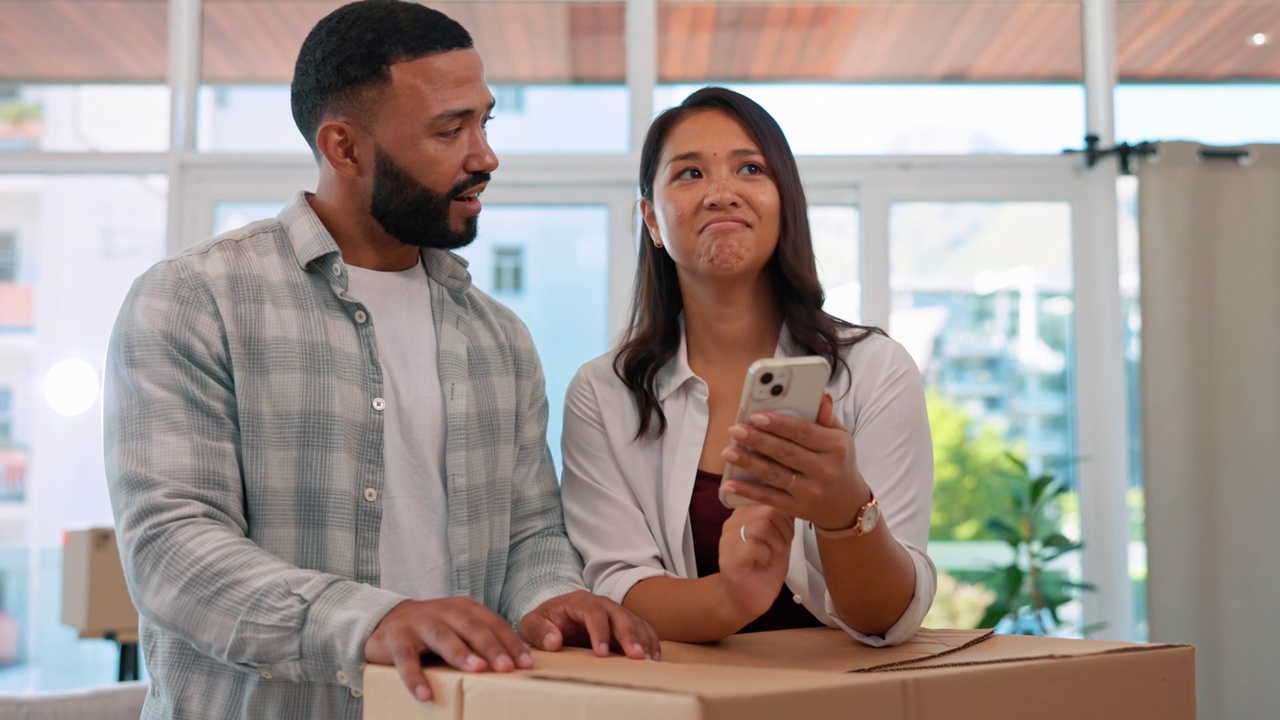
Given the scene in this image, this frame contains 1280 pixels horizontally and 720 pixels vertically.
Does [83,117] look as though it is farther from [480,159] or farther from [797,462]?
[797,462]

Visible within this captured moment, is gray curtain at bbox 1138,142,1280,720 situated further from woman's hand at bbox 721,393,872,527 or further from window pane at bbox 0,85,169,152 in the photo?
window pane at bbox 0,85,169,152

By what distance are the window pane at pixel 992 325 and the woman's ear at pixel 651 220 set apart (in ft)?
8.49

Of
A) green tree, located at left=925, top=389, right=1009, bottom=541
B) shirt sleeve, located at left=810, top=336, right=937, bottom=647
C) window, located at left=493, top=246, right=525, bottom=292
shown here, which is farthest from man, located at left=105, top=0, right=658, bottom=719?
green tree, located at left=925, top=389, right=1009, bottom=541

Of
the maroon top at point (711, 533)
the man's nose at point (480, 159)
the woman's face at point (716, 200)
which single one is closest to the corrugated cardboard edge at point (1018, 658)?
the maroon top at point (711, 533)

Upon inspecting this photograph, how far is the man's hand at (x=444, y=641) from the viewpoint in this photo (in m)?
0.79

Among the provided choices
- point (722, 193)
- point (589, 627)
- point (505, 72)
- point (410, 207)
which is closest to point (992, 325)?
point (505, 72)

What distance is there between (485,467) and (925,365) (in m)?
2.95

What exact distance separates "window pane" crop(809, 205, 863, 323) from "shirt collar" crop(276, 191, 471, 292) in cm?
272

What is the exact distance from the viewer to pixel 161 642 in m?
1.26

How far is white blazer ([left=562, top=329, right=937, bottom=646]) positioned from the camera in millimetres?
1270

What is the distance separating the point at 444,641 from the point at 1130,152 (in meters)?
3.76

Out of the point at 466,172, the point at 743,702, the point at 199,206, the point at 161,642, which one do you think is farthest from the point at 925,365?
the point at 743,702

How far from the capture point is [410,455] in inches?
52.9

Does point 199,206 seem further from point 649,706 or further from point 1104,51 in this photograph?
point 649,706
